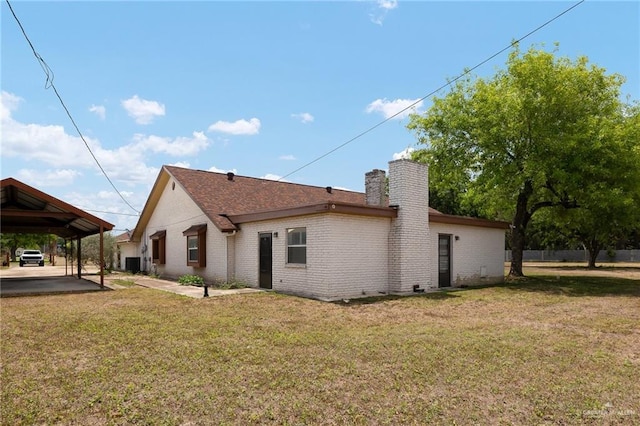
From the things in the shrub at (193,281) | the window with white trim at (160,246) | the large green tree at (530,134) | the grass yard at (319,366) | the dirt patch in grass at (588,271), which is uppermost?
the large green tree at (530,134)

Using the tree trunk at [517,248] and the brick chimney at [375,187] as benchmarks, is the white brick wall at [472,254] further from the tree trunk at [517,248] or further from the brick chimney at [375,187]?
the tree trunk at [517,248]

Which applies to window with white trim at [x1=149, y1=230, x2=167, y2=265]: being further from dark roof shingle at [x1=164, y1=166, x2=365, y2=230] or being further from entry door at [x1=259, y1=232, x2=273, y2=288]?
entry door at [x1=259, y1=232, x2=273, y2=288]

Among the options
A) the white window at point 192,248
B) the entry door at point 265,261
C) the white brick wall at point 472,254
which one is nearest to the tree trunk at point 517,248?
the white brick wall at point 472,254

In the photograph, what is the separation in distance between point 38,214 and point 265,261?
759cm

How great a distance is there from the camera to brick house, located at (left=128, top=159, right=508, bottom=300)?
12719 mm

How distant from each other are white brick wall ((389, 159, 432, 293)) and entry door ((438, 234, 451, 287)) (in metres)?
1.66

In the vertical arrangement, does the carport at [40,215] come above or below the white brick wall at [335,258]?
above

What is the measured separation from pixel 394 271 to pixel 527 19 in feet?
26.8

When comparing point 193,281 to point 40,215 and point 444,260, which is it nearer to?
point 40,215

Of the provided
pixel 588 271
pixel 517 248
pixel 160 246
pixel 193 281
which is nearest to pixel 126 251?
pixel 160 246

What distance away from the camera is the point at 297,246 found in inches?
535

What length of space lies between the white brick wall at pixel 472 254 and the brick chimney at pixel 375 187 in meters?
2.12

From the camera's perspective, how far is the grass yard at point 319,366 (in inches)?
164

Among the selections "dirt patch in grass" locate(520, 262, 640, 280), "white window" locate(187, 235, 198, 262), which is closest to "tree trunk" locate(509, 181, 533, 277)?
"dirt patch in grass" locate(520, 262, 640, 280)
